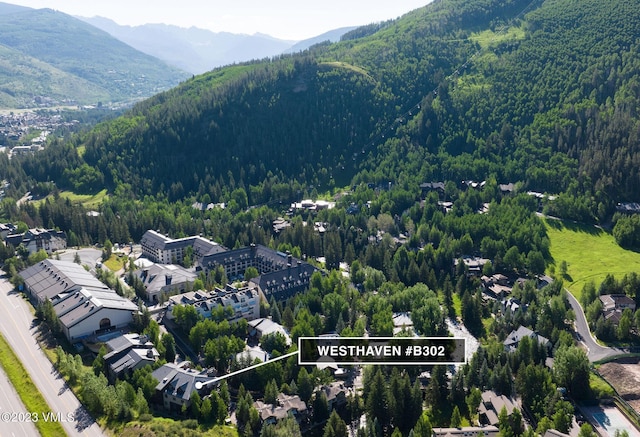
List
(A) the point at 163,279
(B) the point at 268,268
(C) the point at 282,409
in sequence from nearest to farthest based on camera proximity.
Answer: (C) the point at 282,409 < (A) the point at 163,279 < (B) the point at 268,268

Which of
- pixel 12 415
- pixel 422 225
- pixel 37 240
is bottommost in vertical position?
pixel 422 225

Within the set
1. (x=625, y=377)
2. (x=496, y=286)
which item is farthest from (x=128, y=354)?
(x=496, y=286)

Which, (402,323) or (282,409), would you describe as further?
(402,323)

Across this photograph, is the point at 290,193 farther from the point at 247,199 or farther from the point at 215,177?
the point at 215,177

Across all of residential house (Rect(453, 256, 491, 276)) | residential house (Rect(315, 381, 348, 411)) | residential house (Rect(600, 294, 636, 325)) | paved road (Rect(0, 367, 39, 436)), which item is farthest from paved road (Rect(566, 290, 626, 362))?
paved road (Rect(0, 367, 39, 436))

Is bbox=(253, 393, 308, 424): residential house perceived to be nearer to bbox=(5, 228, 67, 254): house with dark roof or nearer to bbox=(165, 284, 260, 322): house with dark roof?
bbox=(165, 284, 260, 322): house with dark roof

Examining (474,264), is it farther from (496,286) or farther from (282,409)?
(282,409)

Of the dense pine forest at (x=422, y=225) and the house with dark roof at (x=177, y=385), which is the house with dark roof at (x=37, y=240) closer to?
the dense pine forest at (x=422, y=225)
